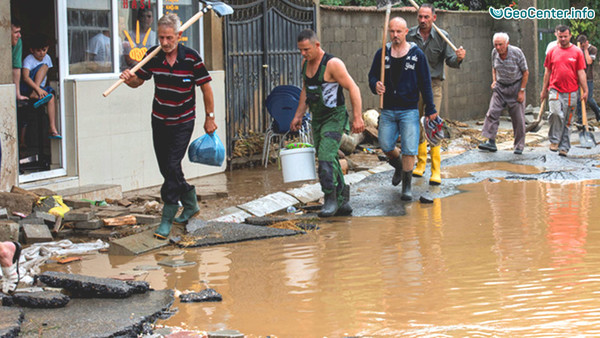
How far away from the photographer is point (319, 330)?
5270 mm

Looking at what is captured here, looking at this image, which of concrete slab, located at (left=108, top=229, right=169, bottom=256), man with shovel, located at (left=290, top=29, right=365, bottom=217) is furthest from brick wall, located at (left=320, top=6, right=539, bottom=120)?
concrete slab, located at (left=108, top=229, right=169, bottom=256)

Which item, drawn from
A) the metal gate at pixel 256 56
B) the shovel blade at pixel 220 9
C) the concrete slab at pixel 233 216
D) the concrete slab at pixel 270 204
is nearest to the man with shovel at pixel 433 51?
the concrete slab at pixel 270 204

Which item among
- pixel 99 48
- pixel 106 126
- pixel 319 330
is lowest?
pixel 319 330

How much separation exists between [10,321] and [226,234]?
126 inches

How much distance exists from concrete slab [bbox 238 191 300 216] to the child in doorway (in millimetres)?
2297

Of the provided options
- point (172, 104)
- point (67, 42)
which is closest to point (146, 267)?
point (172, 104)

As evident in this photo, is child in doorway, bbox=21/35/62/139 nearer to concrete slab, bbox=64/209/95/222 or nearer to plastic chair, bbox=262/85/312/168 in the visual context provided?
concrete slab, bbox=64/209/95/222

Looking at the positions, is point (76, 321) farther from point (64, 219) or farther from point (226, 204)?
point (226, 204)

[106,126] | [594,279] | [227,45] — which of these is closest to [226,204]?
[106,126]

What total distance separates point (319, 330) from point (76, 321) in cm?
140

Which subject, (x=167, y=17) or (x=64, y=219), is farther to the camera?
(x=64, y=219)

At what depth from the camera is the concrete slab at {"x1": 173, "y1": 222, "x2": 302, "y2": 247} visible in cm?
788

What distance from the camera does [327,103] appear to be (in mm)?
8953

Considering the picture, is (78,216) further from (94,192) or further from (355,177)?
(355,177)
